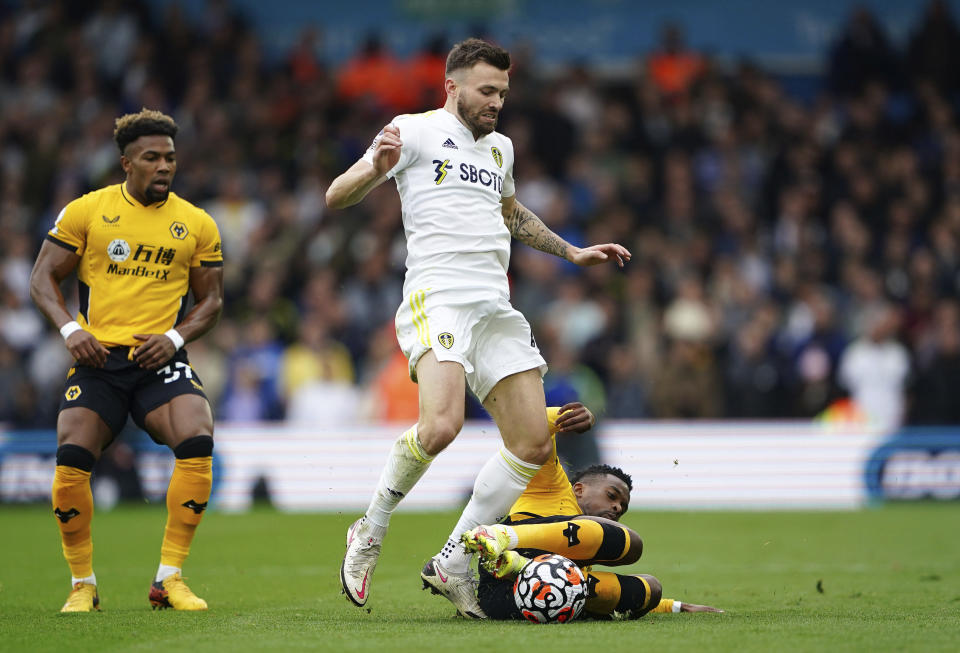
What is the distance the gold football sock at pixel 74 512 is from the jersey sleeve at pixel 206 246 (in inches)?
52.5

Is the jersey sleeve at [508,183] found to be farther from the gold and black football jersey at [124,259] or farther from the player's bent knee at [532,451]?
the gold and black football jersey at [124,259]

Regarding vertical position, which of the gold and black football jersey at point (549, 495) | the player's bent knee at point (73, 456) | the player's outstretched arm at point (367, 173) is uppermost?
the player's outstretched arm at point (367, 173)

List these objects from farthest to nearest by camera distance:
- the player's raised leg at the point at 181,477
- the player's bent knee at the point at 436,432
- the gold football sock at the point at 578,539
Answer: the player's raised leg at the point at 181,477 < the player's bent knee at the point at 436,432 < the gold football sock at the point at 578,539

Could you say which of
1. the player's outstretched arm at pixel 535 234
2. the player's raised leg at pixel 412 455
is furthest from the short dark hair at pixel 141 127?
the player's raised leg at pixel 412 455

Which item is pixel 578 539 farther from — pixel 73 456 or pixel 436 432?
pixel 73 456

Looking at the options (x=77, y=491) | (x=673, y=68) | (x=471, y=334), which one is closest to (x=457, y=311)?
(x=471, y=334)

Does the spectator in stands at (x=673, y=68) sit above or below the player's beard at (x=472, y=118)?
above

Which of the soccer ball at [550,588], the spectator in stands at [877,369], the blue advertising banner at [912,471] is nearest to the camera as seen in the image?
the soccer ball at [550,588]

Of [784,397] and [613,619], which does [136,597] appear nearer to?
[613,619]

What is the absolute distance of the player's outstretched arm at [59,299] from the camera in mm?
7086

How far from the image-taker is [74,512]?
7059mm

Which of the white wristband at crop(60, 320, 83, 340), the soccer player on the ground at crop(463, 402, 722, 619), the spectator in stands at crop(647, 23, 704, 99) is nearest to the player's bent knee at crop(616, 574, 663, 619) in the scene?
the soccer player on the ground at crop(463, 402, 722, 619)

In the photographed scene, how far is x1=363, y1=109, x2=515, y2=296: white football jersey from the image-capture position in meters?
6.62

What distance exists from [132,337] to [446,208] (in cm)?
193
